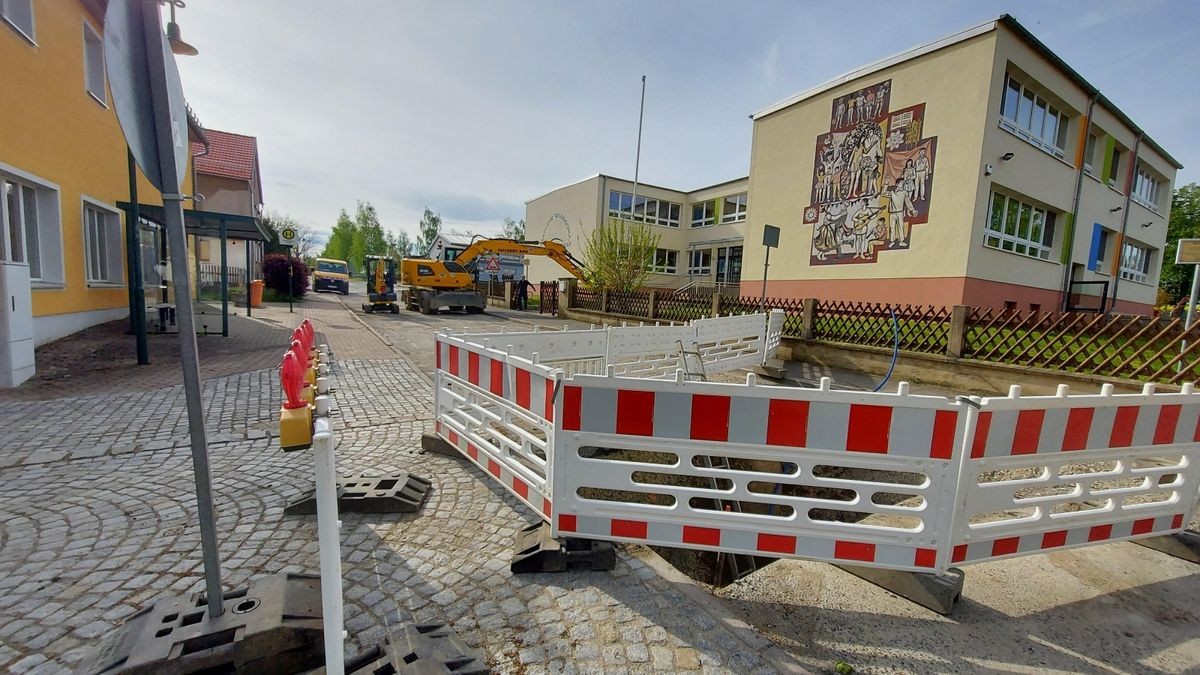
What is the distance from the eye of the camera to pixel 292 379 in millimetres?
4020

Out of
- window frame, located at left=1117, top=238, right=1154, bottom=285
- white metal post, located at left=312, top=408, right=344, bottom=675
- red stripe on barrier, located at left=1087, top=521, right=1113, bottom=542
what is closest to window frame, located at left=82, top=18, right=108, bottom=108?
white metal post, located at left=312, top=408, right=344, bottom=675

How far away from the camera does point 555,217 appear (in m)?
35.9

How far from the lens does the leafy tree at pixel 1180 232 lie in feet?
136

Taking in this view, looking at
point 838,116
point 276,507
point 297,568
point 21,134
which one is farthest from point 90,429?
point 838,116

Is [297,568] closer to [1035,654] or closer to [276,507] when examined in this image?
[276,507]

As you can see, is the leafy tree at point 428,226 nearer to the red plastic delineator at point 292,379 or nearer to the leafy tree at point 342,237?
the leafy tree at point 342,237

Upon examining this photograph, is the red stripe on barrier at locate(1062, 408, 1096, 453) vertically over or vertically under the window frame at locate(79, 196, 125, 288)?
under

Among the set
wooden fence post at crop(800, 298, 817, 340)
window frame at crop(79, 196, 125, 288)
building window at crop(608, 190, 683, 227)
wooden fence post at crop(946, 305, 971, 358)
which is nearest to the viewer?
wooden fence post at crop(946, 305, 971, 358)

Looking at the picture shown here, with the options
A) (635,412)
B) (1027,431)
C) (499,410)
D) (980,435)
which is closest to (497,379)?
(499,410)

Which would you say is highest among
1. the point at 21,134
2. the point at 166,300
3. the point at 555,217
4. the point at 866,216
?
the point at 555,217

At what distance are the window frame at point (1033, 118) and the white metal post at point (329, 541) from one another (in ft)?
62.1

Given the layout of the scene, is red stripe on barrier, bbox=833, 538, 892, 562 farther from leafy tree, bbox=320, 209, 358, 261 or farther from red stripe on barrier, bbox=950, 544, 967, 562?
leafy tree, bbox=320, 209, 358, 261

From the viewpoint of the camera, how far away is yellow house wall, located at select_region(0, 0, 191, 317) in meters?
7.89

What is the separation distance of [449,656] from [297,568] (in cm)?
130
